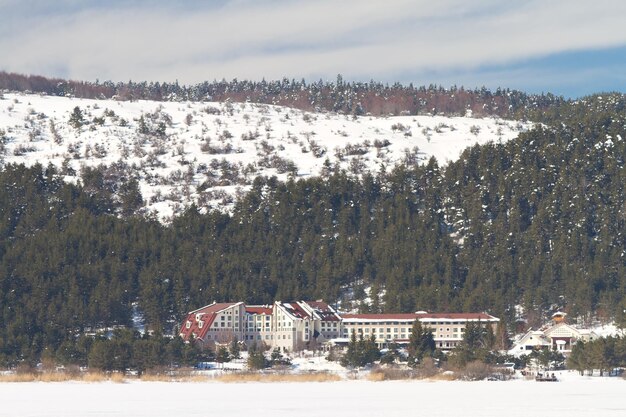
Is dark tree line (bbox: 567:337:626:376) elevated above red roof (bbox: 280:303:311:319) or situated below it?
below

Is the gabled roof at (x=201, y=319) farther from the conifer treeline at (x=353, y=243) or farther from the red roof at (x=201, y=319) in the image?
the conifer treeline at (x=353, y=243)

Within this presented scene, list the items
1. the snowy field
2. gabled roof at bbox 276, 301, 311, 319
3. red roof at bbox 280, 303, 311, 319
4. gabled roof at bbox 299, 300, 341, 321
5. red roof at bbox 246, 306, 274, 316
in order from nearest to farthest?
the snowy field, gabled roof at bbox 276, 301, 311, 319, red roof at bbox 280, 303, 311, 319, gabled roof at bbox 299, 300, 341, 321, red roof at bbox 246, 306, 274, 316

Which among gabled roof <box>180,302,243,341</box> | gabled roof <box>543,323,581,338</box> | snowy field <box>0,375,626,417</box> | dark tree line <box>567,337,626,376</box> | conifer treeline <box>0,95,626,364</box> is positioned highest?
conifer treeline <box>0,95,626,364</box>

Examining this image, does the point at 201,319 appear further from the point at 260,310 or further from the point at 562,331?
the point at 562,331

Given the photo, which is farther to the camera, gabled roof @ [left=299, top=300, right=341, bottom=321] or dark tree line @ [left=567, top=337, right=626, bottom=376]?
gabled roof @ [left=299, top=300, right=341, bottom=321]

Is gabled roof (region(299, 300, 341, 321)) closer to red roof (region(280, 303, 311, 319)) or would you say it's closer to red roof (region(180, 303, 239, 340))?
red roof (region(280, 303, 311, 319))

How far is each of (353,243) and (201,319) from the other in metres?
30.8

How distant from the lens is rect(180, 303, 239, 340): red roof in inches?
5157

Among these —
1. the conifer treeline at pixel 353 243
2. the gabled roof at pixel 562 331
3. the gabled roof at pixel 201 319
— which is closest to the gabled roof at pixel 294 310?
the gabled roof at pixel 201 319

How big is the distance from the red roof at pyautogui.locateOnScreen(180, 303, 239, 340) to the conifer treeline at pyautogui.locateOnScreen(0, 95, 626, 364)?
3.71 m

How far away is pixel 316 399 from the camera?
238 ft

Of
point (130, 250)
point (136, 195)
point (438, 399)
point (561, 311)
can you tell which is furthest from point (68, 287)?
point (438, 399)

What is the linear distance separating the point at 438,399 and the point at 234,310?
6649cm

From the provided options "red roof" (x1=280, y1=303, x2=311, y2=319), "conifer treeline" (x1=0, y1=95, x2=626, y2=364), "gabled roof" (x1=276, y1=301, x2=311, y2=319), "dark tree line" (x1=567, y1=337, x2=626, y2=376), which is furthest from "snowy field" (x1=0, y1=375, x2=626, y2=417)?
"red roof" (x1=280, y1=303, x2=311, y2=319)
